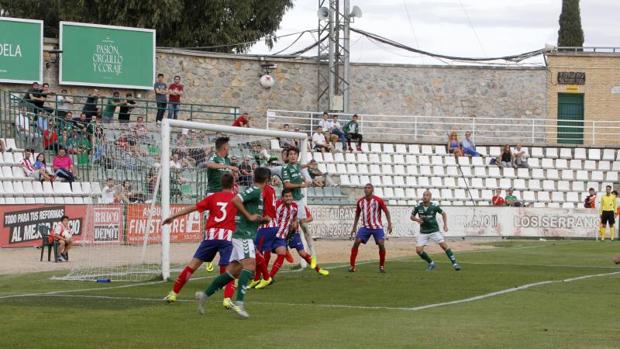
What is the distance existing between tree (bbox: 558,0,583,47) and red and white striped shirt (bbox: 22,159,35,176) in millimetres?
36982

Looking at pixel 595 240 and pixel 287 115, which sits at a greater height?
pixel 287 115

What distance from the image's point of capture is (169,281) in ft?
69.4

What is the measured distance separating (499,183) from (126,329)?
3448cm

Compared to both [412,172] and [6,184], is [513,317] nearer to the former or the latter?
[6,184]

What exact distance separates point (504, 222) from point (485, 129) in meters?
11.3

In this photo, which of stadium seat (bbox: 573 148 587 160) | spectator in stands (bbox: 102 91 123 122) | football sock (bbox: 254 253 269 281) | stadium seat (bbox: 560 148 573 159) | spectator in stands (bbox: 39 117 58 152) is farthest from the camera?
stadium seat (bbox: 573 148 587 160)

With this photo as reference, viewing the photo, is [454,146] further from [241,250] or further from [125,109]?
[241,250]

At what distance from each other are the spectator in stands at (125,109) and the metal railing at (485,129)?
30.8ft

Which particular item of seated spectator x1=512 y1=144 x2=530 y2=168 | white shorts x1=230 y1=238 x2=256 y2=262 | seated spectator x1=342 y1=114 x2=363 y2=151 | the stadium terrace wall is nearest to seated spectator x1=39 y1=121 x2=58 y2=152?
the stadium terrace wall

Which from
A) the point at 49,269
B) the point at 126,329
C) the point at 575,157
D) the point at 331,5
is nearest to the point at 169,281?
the point at 49,269

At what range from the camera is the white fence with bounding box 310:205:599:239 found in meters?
40.8

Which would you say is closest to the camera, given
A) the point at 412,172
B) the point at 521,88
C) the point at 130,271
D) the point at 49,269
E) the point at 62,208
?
the point at 130,271

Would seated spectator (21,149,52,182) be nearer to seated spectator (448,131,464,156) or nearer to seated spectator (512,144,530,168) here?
seated spectator (448,131,464,156)

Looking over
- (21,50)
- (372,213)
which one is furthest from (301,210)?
(21,50)
